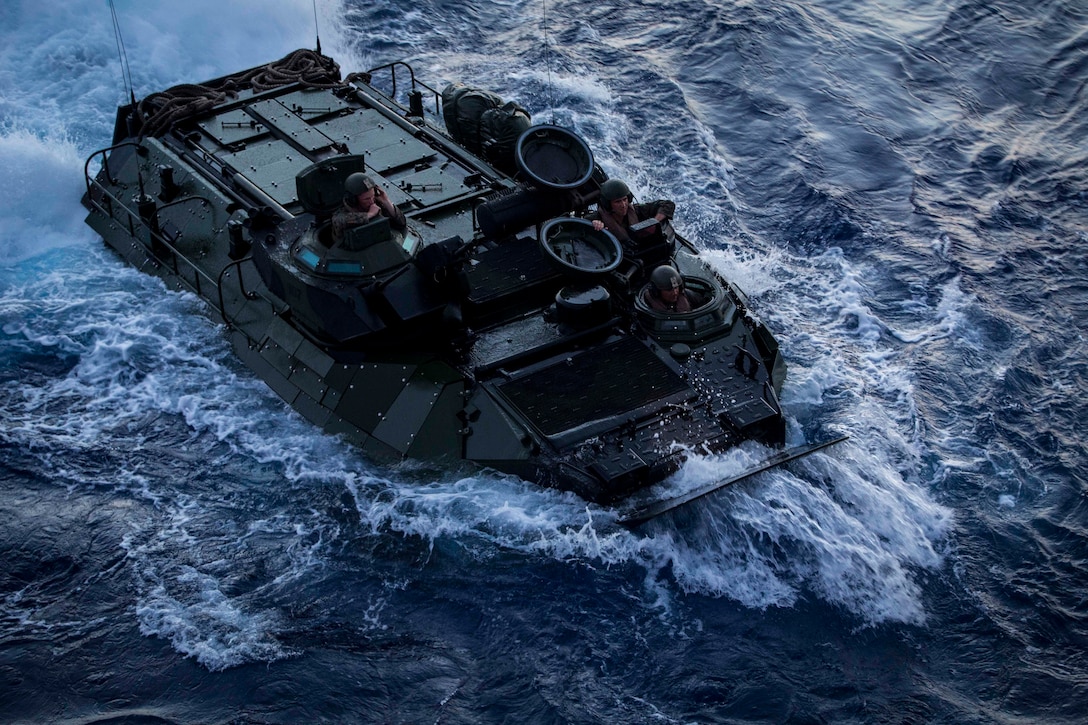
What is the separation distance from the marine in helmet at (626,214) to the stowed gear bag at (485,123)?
2295mm

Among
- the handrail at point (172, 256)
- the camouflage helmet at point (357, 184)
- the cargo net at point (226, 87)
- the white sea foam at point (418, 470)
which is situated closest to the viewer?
the white sea foam at point (418, 470)

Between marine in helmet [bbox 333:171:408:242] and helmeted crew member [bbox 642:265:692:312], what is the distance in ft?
11.2

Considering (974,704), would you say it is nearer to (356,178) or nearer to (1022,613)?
(1022,613)

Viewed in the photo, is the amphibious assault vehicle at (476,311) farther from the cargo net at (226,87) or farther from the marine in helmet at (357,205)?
the cargo net at (226,87)

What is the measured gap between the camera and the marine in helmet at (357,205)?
16875 mm

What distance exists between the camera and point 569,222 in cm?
1772

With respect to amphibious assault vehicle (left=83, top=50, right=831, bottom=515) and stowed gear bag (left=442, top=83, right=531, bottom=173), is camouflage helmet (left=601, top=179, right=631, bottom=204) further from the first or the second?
stowed gear bag (left=442, top=83, right=531, bottom=173)

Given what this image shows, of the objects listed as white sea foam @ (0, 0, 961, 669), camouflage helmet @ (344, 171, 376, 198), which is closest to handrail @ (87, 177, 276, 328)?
white sea foam @ (0, 0, 961, 669)

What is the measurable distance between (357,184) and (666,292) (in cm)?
407

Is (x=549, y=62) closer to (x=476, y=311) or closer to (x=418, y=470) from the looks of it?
(x=476, y=311)

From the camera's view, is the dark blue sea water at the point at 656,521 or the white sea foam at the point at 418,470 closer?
the dark blue sea water at the point at 656,521

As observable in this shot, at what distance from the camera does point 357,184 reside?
55.3ft

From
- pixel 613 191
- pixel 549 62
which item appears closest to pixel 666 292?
pixel 613 191

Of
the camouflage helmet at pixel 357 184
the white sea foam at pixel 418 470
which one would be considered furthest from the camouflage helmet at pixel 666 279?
the camouflage helmet at pixel 357 184
